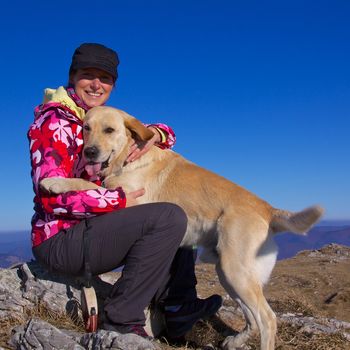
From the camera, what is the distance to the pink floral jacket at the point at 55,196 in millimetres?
3830

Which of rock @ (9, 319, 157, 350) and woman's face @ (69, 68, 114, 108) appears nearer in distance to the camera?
rock @ (9, 319, 157, 350)

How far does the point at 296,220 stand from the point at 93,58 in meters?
2.53

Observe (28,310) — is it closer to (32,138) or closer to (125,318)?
(125,318)

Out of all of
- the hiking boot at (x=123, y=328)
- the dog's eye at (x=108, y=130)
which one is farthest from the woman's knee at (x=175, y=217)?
the dog's eye at (x=108, y=130)

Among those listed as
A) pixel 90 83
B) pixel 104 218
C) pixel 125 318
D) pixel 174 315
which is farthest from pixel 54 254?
pixel 90 83

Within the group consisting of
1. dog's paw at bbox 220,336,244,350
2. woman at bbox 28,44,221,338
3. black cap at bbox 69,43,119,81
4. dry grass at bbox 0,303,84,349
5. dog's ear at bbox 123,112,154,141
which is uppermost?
black cap at bbox 69,43,119,81

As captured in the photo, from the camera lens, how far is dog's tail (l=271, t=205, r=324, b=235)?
419 cm

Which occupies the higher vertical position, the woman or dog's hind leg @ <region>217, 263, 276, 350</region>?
the woman

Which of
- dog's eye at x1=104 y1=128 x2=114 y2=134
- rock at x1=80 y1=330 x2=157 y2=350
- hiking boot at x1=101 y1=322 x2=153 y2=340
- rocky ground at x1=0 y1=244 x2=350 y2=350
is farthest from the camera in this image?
dog's eye at x1=104 y1=128 x2=114 y2=134

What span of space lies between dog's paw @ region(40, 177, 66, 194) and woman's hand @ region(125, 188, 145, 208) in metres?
0.61

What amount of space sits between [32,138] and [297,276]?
24.4 ft

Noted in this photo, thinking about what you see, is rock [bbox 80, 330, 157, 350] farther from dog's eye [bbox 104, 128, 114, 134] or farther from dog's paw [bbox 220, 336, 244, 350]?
dog's eye [bbox 104, 128, 114, 134]

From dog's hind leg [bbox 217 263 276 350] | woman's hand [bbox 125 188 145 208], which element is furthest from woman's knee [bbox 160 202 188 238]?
dog's hind leg [bbox 217 263 276 350]

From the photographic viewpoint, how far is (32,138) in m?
3.99
